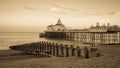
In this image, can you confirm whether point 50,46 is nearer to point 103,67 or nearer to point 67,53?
point 67,53

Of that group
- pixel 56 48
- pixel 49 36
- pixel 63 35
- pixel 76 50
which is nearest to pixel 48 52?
pixel 56 48

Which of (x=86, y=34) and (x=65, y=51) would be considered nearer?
(x=65, y=51)

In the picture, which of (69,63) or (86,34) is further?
(86,34)

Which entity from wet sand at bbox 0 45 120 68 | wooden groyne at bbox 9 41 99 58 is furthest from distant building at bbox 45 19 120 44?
wet sand at bbox 0 45 120 68

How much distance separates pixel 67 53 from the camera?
51.2 ft

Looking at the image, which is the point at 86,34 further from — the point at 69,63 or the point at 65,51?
the point at 69,63

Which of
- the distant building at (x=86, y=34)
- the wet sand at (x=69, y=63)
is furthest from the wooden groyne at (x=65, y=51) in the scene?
the distant building at (x=86, y=34)

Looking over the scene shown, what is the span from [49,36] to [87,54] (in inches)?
2047

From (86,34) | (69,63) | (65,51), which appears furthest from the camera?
(86,34)

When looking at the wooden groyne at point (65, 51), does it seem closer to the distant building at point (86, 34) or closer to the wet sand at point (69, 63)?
the wet sand at point (69, 63)

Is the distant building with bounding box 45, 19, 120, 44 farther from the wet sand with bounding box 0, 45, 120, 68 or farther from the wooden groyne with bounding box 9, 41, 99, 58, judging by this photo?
the wet sand with bounding box 0, 45, 120, 68

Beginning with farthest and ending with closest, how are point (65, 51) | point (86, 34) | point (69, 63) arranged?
point (86, 34), point (65, 51), point (69, 63)

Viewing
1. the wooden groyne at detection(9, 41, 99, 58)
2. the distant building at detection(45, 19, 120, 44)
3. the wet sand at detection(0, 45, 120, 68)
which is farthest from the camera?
the distant building at detection(45, 19, 120, 44)

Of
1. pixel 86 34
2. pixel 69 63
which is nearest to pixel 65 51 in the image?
pixel 69 63
